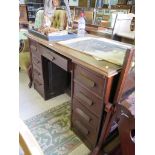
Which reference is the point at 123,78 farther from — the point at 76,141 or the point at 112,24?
the point at 112,24

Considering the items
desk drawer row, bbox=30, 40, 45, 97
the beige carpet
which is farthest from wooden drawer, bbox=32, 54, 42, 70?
the beige carpet

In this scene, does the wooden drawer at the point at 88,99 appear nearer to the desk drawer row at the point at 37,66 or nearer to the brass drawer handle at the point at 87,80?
the brass drawer handle at the point at 87,80

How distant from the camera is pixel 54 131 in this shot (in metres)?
1.58

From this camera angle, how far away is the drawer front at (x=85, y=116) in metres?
1.20

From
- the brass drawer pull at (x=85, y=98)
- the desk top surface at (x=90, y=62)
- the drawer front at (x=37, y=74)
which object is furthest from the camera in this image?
the drawer front at (x=37, y=74)

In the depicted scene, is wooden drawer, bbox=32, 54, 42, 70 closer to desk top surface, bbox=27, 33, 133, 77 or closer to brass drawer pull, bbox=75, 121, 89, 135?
desk top surface, bbox=27, 33, 133, 77

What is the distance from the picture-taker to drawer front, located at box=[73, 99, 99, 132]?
1.20 metres

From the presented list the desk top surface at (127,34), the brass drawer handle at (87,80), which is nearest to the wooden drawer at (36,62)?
the brass drawer handle at (87,80)

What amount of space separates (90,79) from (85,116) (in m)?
0.34

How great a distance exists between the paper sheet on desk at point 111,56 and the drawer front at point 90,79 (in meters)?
0.12

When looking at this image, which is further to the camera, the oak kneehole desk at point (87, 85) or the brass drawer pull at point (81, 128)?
the brass drawer pull at point (81, 128)
